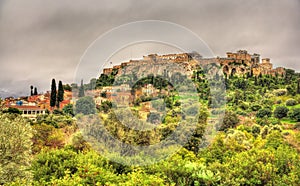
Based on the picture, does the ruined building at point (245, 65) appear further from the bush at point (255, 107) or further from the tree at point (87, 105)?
the tree at point (87, 105)

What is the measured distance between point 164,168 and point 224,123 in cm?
3241

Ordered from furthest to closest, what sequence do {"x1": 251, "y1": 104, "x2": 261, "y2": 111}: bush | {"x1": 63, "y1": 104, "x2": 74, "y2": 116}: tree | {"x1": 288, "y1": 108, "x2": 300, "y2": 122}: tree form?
1. {"x1": 251, "y1": 104, "x2": 261, "y2": 111}: bush
2. {"x1": 288, "y1": 108, "x2": 300, "y2": 122}: tree
3. {"x1": 63, "y1": 104, "x2": 74, "y2": 116}: tree

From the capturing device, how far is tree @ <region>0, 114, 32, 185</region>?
1576cm

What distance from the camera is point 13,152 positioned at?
16.7 meters

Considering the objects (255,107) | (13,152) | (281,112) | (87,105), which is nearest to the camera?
(13,152)

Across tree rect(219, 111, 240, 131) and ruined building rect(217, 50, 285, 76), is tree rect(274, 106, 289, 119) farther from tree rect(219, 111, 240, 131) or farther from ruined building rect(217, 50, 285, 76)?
ruined building rect(217, 50, 285, 76)

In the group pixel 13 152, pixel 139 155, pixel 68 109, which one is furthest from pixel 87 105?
pixel 13 152

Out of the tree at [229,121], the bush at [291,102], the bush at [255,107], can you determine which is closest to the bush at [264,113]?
the bush at [255,107]

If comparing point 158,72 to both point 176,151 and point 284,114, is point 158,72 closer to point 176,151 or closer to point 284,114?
point 284,114

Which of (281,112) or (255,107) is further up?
(255,107)

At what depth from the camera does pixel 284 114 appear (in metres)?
58.2

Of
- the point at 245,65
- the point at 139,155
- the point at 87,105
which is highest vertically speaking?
the point at 245,65

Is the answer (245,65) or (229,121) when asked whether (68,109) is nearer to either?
(229,121)

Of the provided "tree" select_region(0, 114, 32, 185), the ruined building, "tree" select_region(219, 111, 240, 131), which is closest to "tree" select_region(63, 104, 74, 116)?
"tree" select_region(219, 111, 240, 131)
